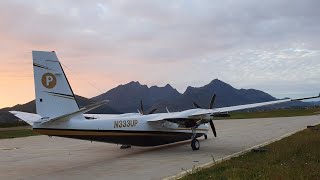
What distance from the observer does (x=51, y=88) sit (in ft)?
62.8

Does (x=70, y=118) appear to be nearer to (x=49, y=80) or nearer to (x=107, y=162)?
(x=49, y=80)

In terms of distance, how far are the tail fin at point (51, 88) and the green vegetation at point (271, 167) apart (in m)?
8.18

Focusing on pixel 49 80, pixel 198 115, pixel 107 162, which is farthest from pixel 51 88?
pixel 198 115

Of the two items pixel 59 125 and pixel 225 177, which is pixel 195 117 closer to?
pixel 59 125

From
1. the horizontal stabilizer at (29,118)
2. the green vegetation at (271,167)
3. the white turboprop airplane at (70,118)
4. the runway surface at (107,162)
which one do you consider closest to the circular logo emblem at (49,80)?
the white turboprop airplane at (70,118)

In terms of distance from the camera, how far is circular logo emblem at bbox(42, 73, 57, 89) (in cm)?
1895

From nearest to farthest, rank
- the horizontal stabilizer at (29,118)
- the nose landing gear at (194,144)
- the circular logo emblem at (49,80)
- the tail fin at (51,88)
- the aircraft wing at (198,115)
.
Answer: the horizontal stabilizer at (29,118)
the tail fin at (51,88)
the circular logo emblem at (49,80)
the aircraft wing at (198,115)
the nose landing gear at (194,144)

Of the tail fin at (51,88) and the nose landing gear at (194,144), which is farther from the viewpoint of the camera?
the nose landing gear at (194,144)

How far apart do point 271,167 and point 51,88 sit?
429 inches

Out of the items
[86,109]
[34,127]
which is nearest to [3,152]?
[34,127]

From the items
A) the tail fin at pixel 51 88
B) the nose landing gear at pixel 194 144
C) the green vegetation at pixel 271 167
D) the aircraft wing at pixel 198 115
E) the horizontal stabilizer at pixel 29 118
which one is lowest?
the green vegetation at pixel 271 167

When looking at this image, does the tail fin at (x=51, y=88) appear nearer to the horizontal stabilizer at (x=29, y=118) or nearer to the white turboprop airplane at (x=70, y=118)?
the white turboprop airplane at (x=70, y=118)

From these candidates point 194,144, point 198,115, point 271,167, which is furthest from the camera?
point 194,144

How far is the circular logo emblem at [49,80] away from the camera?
19.0m
